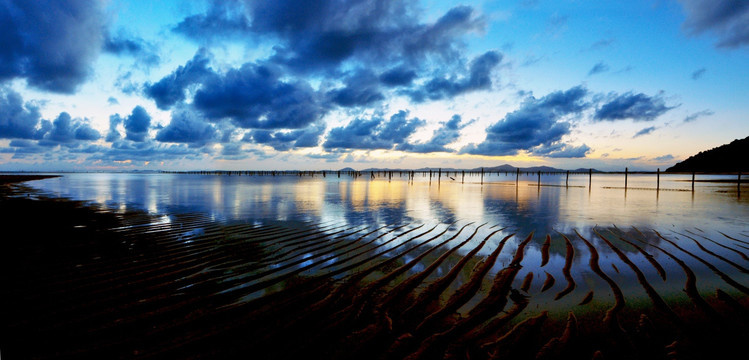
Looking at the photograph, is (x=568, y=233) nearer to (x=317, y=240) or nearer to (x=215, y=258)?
(x=317, y=240)

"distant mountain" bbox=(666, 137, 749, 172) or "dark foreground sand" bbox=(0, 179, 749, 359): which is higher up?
"distant mountain" bbox=(666, 137, 749, 172)

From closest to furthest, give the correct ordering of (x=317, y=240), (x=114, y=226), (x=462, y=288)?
(x=462, y=288) → (x=317, y=240) → (x=114, y=226)

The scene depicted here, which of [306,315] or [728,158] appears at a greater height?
[728,158]

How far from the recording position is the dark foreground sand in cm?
354

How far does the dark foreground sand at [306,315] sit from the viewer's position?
3.54 m

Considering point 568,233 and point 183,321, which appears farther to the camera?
point 568,233

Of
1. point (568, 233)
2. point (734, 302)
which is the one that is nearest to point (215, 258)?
point (734, 302)

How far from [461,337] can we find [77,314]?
4953 mm

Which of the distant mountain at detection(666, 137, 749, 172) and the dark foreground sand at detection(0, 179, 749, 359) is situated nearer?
the dark foreground sand at detection(0, 179, 749, 359)

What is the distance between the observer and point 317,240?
898 cm

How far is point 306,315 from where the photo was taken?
4.28m

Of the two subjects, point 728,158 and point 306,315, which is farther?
point 728,158

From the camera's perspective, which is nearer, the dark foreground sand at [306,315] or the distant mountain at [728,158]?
the dark foreground sand at [306,315]

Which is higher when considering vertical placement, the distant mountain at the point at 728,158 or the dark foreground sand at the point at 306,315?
the distant mountain at the point at 728,158
